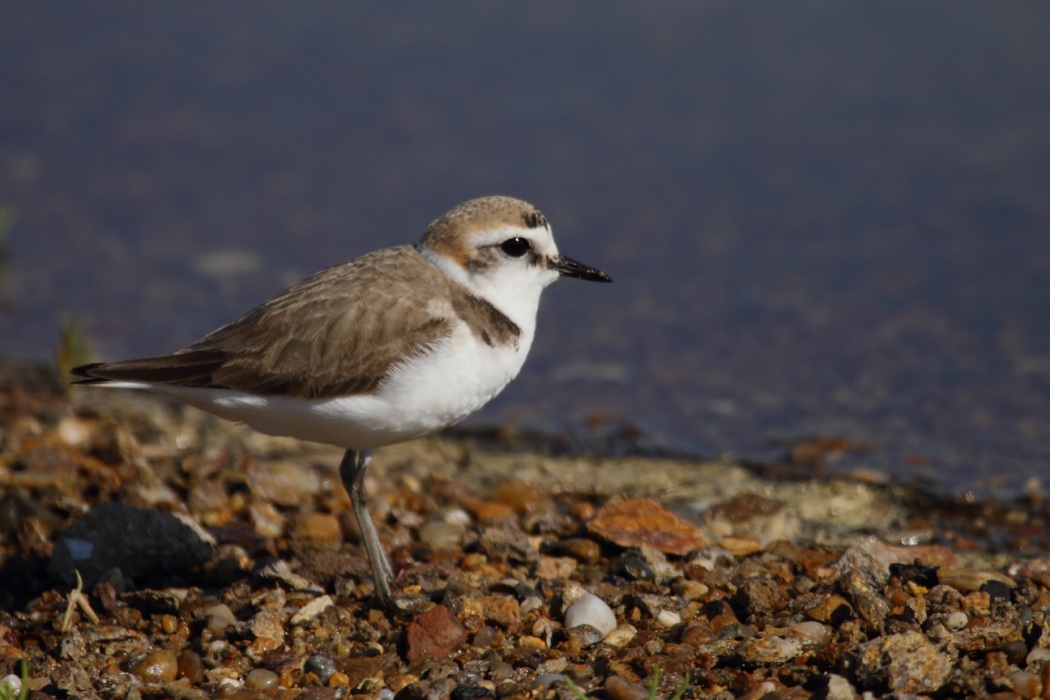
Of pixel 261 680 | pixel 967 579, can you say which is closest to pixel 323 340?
pixel 261 680

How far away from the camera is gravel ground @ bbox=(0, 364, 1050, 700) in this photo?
4.39 m

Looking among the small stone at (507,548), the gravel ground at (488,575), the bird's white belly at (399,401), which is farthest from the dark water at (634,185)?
the bird's white belly at (399,401)

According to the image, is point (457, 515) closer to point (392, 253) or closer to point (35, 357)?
point (392, 253)

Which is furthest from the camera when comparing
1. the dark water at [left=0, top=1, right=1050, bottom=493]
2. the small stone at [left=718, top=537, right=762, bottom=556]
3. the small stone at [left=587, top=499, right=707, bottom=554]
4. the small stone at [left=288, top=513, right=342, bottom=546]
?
the dark water at [left=0, top=1, right=1050, bottom=493]

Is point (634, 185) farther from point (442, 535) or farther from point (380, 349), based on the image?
point (380, 349)

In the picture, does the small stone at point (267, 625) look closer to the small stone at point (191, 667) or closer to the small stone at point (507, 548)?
the small stone at point (191, 667)

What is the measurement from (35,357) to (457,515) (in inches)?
168

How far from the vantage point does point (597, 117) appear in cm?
1209

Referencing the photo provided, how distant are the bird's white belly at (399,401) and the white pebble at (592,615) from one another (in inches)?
37.4

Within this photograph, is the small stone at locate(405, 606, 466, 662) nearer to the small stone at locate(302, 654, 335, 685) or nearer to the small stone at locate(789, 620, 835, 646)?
the small stone at locate(302, 654, 335, 685)

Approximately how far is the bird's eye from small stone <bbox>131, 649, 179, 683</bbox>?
7.28 ft

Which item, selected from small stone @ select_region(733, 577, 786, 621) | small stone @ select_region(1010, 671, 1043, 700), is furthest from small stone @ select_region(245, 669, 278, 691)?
small stone @ select_region(1010, 671, 1043, 700)

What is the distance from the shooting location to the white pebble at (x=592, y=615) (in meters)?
4.83

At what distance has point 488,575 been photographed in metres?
5.46
